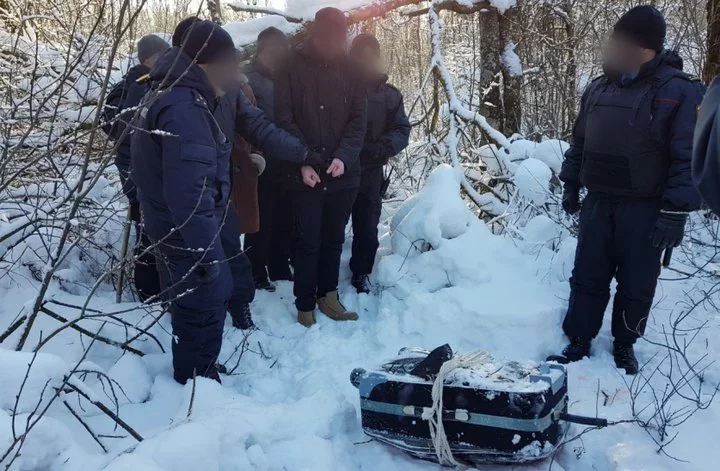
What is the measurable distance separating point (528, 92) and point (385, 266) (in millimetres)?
5612

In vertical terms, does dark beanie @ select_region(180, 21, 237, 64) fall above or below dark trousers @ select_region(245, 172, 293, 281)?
above

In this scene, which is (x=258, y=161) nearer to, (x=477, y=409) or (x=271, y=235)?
(x=271, y=235)

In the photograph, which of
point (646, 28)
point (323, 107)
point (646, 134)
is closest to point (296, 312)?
point (323, 107)

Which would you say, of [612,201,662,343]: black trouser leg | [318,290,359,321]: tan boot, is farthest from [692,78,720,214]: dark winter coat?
[318,290,359,321]: tan boot

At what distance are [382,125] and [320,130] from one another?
2.34 ft

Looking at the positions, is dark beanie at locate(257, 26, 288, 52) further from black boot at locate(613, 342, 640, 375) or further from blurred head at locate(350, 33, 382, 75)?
black boot at locate(613, 342, 640, 375)

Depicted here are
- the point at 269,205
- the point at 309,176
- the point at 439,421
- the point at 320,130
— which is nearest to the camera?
the point at 439,421

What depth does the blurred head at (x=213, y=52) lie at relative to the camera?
265cm

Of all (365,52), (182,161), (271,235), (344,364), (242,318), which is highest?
(365,52)

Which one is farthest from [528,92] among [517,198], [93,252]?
[93,252]

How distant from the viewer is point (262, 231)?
4156mm

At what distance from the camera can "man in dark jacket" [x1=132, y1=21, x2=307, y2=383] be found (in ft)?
8.26

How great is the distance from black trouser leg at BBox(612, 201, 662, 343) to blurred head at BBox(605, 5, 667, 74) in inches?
28.3

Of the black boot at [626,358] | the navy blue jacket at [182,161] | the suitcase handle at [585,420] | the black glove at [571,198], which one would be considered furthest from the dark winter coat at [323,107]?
the suitcase handle at [585,420]
